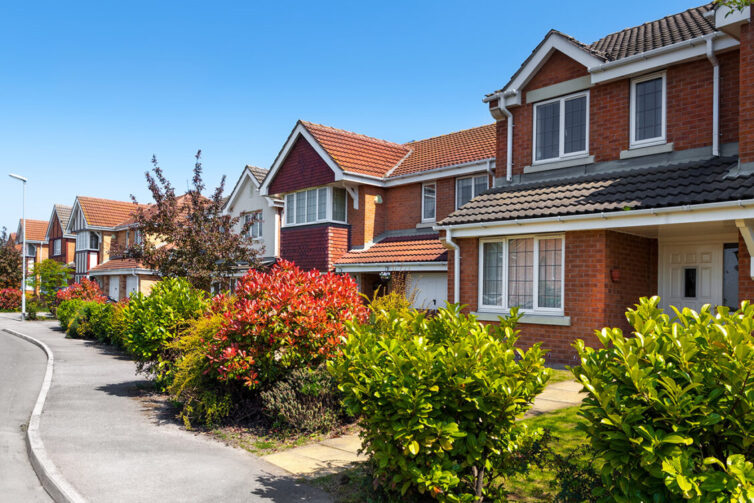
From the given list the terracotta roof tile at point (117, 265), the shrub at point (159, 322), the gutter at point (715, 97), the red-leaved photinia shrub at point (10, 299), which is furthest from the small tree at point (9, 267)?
the gutter at point (715, 97)

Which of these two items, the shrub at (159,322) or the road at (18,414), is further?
the shrub at (159,322)

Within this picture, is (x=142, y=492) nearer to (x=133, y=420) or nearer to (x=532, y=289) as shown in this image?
(x=133, y=420)

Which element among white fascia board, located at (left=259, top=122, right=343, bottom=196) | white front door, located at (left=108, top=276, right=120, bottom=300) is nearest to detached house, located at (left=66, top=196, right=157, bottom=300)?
white front door, located at (left=108, top=276, right=120, bottom=300)

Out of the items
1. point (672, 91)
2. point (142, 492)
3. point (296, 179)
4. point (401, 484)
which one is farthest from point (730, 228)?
point (296, 179)

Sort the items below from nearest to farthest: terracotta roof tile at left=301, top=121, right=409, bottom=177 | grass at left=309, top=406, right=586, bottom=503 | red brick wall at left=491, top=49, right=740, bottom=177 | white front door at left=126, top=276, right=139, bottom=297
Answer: grass at left=309, top=406, right=586, bottom=503
red brick wall at left=491, top=49, right=740, bottom=177
terracotta roof tile at left=301, top=121, right=409, bottom=177
white front door at left=126, top=276, right=139, bottom=297

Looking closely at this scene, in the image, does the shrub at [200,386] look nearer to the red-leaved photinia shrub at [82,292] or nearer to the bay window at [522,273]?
the bay window at [522,273]

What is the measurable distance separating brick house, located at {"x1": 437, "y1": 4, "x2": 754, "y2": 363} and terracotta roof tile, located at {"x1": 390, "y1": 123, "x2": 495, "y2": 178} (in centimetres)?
427

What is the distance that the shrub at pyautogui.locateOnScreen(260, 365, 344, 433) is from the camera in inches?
299

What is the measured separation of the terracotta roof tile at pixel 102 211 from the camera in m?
42.9

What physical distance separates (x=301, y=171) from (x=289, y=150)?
1.29 metres

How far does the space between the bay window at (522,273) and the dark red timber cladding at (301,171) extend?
9102 millimetres

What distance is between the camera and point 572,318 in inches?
457

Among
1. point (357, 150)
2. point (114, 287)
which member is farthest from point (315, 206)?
point (114, 287)

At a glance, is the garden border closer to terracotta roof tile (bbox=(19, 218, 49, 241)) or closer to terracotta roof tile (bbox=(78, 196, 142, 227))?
terracotta roof tile (bbox=(78, 196, 142, 227))
